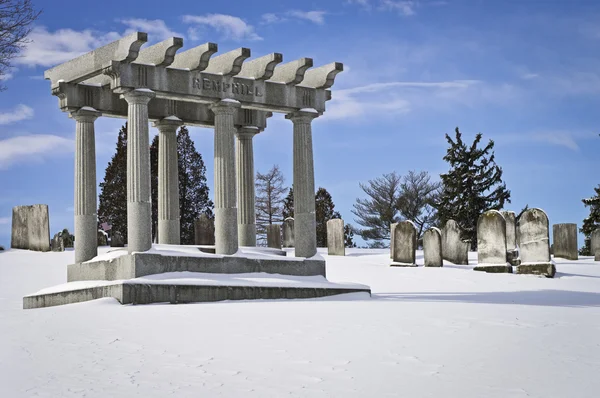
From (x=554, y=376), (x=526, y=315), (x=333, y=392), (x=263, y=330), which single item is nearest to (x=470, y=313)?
(x=526, y=315)

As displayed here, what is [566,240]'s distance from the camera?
29.3 meters

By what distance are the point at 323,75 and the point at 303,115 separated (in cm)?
107

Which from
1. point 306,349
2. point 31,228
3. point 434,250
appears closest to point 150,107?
point 434,250

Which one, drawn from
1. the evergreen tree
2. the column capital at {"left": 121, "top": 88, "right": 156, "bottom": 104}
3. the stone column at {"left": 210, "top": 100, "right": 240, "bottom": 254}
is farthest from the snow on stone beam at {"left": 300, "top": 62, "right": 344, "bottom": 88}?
the evergreen tree

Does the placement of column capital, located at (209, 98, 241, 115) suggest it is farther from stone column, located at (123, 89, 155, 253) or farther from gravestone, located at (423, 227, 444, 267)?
gravestone, located at (423, 227, 444, 267)

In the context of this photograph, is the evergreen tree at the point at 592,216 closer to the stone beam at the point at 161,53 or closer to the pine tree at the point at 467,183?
the pine tree at the point at 467,183

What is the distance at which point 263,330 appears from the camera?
10641mm

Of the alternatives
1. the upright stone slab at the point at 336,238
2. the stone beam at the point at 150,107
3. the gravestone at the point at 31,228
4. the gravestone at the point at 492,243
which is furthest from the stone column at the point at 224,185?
the gravestone at the point at 31,228

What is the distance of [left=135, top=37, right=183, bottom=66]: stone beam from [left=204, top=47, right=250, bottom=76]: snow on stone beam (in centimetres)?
135

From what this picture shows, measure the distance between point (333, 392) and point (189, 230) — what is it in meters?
34.3

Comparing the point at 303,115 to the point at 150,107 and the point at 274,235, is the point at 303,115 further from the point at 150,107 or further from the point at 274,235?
the point at 274,235

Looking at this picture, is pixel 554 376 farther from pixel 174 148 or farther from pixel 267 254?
pixel 174 148

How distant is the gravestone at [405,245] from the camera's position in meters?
25.2

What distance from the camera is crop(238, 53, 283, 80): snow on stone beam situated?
17203 mm
